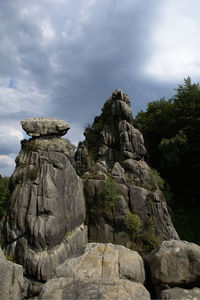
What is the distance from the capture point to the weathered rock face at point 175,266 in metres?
4.42

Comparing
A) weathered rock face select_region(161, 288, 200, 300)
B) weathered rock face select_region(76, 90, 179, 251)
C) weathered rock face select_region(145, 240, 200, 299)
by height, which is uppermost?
weathered rock face select_region(76, 90, 179, 251)

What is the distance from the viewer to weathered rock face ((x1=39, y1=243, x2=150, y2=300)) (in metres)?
3.52

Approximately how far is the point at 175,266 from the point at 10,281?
550 centimetres

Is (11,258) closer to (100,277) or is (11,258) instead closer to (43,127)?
(43,127)

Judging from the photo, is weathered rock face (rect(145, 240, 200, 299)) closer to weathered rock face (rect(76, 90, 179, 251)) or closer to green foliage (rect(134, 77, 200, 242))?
weathered rock face (rect(76, 90, 179, 251))

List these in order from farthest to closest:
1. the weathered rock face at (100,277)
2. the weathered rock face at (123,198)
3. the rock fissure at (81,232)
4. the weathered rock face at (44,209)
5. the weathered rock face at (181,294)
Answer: the weathered rock face at (123,198) < the weathered rock face at (44,209) < the rock fissure at (81,232) < the weathered rock face at (181,294) < the weathered rock face at (100,277)

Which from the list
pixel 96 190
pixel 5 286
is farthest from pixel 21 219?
pixel 96 190

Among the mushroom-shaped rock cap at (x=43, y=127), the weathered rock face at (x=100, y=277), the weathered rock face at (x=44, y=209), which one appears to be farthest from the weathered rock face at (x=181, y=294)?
the mushroom-shaped rock cap at (x=43, y=127)

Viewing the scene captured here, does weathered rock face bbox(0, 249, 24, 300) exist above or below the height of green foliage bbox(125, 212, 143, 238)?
below

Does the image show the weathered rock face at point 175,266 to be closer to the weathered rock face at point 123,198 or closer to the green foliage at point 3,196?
the weathered rock face at point 123,198

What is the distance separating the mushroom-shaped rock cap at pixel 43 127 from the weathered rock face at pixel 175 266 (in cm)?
1019

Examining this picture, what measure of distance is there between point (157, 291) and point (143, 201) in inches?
376

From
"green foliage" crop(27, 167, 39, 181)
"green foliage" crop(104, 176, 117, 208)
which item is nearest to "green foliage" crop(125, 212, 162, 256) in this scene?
"green foliage" crop(104, 176, 117, 208)

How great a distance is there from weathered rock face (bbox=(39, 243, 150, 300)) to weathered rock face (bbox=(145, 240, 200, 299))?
36 cm
